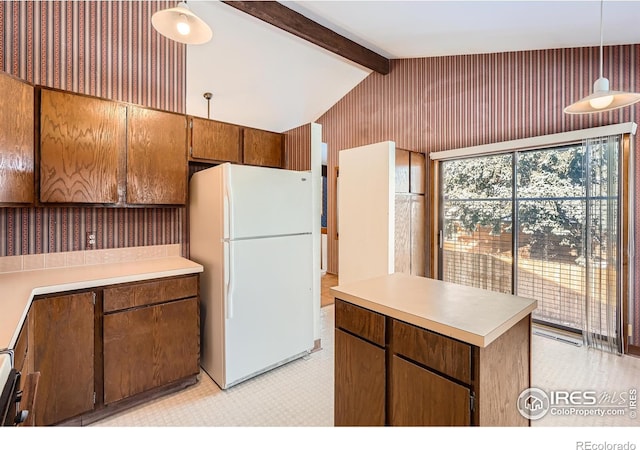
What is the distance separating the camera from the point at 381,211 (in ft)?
12.6

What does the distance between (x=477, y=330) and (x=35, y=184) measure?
2546 mm

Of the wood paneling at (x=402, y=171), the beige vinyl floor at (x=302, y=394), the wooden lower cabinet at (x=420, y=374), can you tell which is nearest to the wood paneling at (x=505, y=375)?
the wooden lower cabinet at (x=420, y=374)

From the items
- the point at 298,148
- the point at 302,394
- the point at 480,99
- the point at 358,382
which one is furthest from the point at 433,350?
the point at 480,99

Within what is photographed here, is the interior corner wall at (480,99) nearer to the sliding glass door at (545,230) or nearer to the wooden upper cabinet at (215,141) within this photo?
the sliding glass door at (545,230)

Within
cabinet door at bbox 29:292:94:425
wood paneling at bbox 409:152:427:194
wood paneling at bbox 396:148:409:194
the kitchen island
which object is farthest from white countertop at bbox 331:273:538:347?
wood paneling at bbox 409:152:427:194

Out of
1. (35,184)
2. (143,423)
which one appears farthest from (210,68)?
(143,423)

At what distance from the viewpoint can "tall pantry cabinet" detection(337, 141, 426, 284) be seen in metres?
3.80

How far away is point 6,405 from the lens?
964 millimetres

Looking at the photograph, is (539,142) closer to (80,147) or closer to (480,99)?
(480,99)

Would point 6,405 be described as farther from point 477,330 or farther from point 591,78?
point 591,78

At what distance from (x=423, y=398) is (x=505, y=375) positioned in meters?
0.35

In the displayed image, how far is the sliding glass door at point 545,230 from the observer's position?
115 inches

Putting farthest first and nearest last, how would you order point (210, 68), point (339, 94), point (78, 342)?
point (339, 94), point (210, 68), point (78, 342)
